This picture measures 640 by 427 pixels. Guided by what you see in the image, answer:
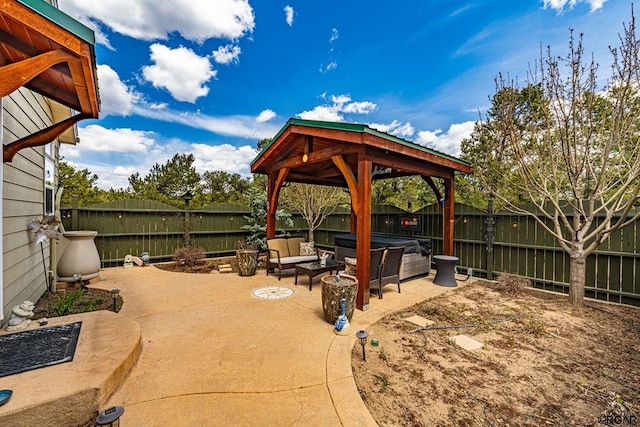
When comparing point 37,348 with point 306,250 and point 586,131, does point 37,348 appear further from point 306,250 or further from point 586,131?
point 586,131

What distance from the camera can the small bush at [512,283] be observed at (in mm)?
5328

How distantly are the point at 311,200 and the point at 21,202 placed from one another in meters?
6.71

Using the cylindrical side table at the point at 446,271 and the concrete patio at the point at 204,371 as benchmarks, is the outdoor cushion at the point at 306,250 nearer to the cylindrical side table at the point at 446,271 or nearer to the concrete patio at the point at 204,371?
the concrete patio at the point at 204,371

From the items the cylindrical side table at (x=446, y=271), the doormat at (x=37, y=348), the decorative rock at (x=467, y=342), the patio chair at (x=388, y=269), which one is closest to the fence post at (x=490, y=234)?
the cylindrical side table at (x=446, y=271)

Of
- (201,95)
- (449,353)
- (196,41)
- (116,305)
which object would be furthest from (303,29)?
(449,353)

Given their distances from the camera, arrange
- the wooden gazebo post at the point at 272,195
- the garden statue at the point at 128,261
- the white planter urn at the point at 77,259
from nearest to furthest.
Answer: the white planter urn at the point at 77,259, the wooden gazebo post at the point at 272,195, the garden statue at the point at 128,261

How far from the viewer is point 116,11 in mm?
5727

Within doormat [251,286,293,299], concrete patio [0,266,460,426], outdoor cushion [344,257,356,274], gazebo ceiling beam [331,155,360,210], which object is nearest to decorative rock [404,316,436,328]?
concrete patio [0,266,460,426]

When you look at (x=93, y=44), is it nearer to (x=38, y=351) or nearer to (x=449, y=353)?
(x=38, y=351)

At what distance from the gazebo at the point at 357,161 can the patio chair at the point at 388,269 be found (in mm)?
546

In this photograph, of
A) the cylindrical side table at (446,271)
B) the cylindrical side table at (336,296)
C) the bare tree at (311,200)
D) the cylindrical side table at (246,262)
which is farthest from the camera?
the bare tree at (311,200)

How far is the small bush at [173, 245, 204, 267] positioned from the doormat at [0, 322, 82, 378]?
4659 mm

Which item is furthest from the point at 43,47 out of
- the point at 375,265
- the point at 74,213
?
the point at 74,213

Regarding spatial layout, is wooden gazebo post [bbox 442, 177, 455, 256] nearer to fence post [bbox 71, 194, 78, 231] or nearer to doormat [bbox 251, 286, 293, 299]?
doormat [bbox 251, 286, 293, 299]
